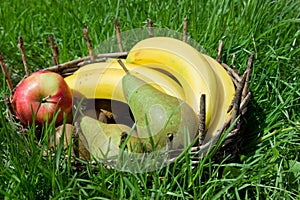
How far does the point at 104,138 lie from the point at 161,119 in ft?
0.61

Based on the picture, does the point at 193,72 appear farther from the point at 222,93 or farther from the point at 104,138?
the point at 104,138

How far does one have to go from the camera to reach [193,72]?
167 centimetres

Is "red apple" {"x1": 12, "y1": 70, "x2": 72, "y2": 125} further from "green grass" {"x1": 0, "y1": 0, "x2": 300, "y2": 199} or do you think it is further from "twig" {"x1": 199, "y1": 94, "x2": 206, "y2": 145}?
"twig" {"x1": 199, "y1": 94, "x2": 206, "y2": 145}

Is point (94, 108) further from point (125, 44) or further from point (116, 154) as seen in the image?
point (125, 44)

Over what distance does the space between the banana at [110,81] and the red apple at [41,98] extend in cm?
8

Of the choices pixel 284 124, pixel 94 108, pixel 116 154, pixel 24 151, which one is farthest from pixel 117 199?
pixel 284 124

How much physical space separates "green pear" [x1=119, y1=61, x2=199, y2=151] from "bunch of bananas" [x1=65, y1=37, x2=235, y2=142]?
0.07 meters

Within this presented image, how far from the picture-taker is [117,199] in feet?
4.50

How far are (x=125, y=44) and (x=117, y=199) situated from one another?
0.97m

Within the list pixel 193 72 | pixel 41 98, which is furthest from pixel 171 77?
pixel 41 98

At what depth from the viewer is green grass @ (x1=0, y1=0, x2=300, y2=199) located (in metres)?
1.38

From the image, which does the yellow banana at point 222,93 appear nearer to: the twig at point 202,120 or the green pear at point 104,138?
the twig at point 202,120

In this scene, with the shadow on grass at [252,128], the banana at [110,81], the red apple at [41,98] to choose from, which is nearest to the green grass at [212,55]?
the shadow on grass at [252,128]

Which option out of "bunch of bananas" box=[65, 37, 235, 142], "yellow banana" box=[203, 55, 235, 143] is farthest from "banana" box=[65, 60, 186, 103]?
"yellow banana" box=[203, 55, 235, 143]
